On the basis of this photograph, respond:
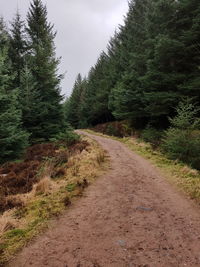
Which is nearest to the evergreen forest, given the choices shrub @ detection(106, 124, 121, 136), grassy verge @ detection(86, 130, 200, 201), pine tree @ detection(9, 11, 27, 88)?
grassy verge @ detection(86, 130, 200, 201)

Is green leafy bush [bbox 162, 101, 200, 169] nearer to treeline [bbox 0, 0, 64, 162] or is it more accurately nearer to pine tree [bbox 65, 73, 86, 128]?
treeline [bbox 0, 0, 64, 162]

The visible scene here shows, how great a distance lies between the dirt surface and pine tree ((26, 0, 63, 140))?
41.6 feet

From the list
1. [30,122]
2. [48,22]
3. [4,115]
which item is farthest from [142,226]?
[48,22]

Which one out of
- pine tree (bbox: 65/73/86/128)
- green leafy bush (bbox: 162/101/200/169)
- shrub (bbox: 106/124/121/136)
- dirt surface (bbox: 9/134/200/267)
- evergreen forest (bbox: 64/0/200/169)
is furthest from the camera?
pine tree (bbox: 65/73/86/128)

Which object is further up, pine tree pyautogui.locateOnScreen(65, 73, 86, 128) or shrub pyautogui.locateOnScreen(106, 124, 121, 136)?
pine tree pyautogui.locateOnScreen(65, 73, 86, 128)

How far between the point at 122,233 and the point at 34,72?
1944cm

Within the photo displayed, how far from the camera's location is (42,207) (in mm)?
5340

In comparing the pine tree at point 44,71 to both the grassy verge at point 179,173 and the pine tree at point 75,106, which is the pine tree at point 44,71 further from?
the pine tree at point 75,106

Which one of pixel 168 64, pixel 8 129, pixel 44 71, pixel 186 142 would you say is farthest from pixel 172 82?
pixel 44 71

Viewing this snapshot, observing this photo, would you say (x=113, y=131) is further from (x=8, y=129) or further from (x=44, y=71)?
(x=8, y=129)

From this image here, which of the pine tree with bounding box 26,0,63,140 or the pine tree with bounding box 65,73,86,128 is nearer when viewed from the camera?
the pine tree with bounding box 26,0,63,140

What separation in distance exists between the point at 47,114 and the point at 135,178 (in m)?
12.9

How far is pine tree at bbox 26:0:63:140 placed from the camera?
734 inches

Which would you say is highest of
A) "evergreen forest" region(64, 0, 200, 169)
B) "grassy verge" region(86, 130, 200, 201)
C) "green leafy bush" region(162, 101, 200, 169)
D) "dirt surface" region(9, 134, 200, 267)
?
"evergreen forest" region(64, 0, 200, 169)
